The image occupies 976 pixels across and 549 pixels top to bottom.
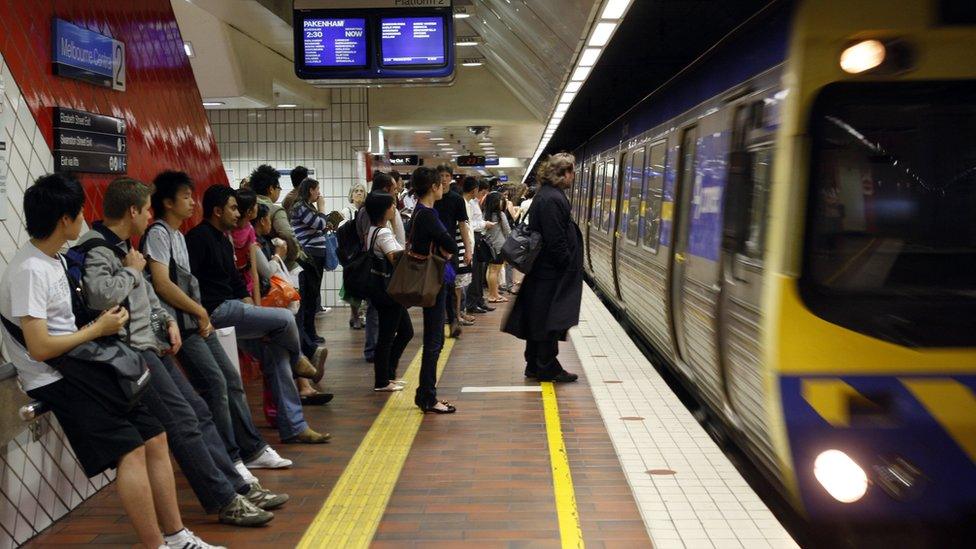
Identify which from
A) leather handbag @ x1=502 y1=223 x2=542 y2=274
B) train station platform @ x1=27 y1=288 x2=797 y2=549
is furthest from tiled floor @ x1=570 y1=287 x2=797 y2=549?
leather handbag @ x1=502 y1=223 x2=542 y2=274

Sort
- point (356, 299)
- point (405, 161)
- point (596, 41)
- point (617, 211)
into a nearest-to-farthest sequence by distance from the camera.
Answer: point (596, 41) → point (356, 299) → point (617, 211) → point (405, 161)

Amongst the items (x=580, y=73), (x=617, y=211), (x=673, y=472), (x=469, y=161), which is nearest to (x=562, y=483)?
(x=673, y=472)

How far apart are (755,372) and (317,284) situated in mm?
5077

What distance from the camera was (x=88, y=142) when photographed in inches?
198

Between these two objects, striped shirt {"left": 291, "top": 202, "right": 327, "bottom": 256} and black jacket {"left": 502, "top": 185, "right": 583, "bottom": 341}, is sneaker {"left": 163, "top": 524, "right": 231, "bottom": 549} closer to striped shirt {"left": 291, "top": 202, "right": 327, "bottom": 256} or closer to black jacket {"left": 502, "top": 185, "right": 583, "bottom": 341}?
black jacket {"left": 502, "top": 185, "right": 583, "bottom": 341}

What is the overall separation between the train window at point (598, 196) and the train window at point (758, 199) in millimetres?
9307

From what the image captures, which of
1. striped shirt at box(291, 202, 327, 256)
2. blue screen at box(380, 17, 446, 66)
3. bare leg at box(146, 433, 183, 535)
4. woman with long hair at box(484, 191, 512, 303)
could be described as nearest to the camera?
bare leg at box(146, 433, 183, 535)

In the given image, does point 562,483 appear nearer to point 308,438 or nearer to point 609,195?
point 308,438

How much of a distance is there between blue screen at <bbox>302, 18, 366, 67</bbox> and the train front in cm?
572

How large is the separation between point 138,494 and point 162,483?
0.71 feet

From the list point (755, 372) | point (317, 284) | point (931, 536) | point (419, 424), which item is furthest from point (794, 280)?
point (317, 284)

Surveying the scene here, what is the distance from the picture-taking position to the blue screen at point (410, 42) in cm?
866

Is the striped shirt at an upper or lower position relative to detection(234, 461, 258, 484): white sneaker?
upper

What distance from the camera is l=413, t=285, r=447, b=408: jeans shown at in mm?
6305
